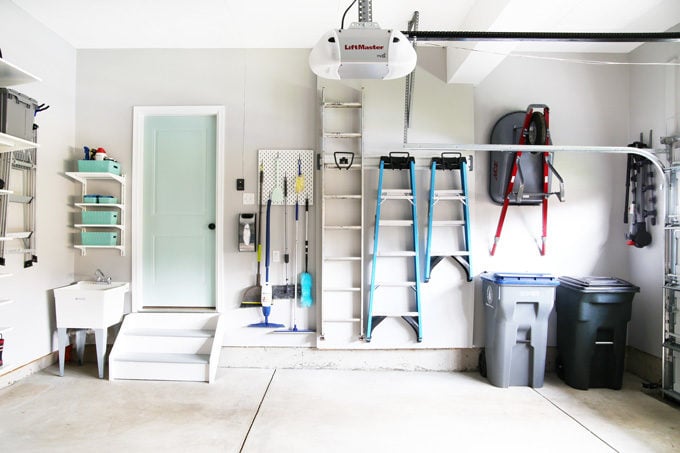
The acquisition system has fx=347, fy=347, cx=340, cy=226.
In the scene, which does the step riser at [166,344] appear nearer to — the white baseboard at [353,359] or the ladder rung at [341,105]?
the white baseboard at [353,359]

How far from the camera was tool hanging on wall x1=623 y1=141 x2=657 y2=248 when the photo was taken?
3.02m

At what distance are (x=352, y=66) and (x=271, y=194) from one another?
1756 millimetres

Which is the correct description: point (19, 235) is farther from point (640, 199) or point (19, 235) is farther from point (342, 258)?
point (640, 199)

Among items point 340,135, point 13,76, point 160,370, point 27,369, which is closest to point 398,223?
point 340,135

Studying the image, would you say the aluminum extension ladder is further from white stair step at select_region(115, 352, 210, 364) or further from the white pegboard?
the white pegboard

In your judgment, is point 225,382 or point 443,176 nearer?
point 225,382

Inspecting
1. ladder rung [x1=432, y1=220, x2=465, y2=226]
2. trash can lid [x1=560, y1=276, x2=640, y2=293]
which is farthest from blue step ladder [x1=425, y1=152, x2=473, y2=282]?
trash can lid [x1=560, y1=276, x2=640, y2=293]

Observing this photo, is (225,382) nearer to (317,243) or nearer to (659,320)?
(317,243)

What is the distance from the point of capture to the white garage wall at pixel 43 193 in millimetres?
2753

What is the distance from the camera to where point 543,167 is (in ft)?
10.1

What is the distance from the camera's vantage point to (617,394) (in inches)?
107

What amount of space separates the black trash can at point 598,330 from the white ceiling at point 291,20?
202cm

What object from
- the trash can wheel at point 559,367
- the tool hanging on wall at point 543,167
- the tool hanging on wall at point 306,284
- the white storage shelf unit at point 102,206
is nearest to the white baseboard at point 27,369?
the white storage shelf unit at point 102,206

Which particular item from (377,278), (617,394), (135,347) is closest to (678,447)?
(617,394)
